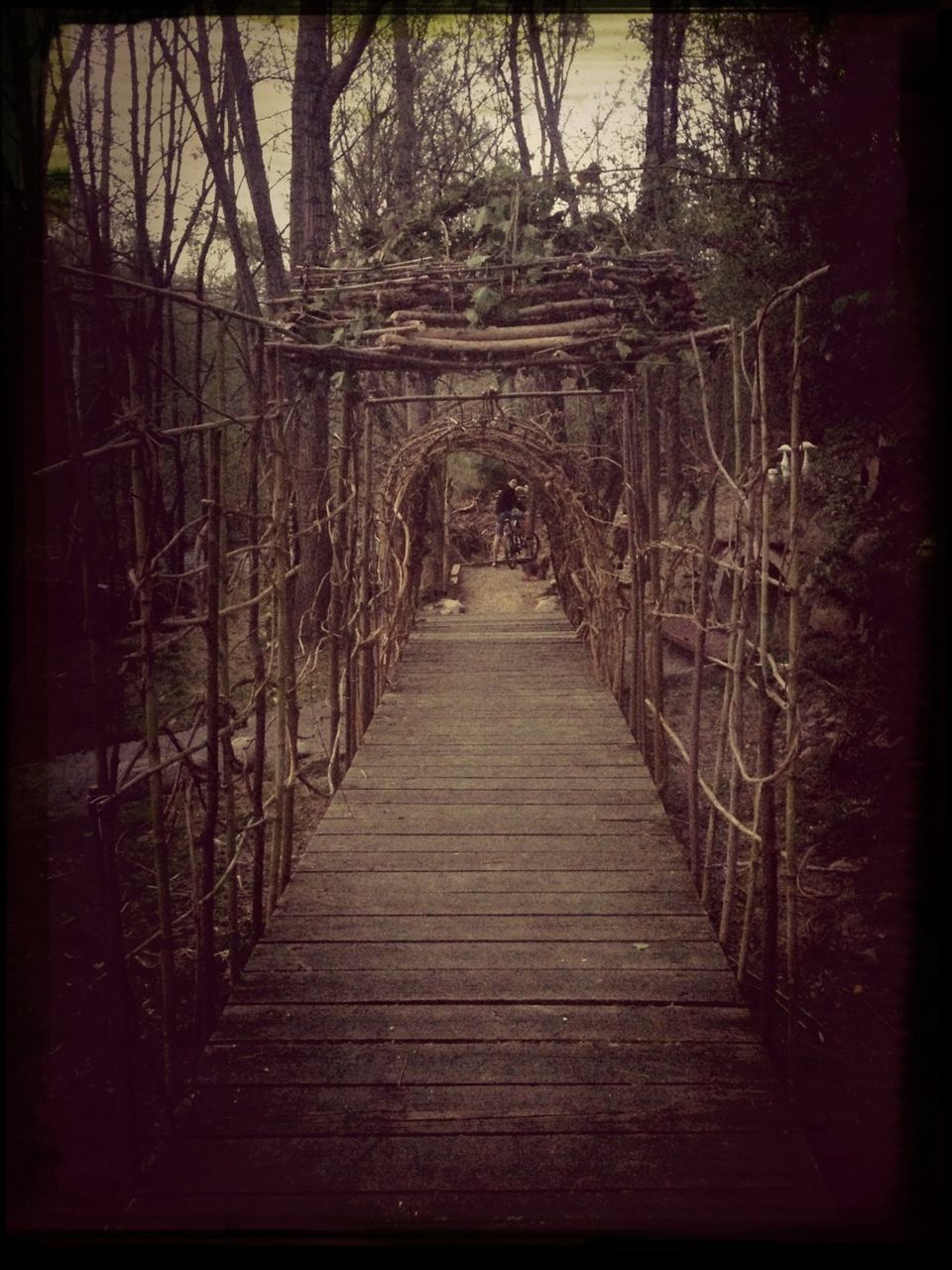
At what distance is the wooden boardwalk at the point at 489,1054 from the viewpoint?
1942mm

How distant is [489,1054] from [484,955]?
58 cm

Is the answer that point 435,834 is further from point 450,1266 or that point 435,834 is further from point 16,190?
point 16,190

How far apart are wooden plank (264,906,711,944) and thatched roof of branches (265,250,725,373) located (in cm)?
256

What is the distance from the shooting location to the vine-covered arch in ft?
23.8

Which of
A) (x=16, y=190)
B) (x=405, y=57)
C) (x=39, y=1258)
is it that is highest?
(x=405, y=57)

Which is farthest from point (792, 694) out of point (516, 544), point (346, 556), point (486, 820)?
point (516, 544)

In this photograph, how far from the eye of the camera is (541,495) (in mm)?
10547

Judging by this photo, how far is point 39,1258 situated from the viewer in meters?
1.51

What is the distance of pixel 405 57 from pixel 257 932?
11115 mm

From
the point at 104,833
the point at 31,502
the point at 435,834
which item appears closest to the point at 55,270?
the point at 31,502

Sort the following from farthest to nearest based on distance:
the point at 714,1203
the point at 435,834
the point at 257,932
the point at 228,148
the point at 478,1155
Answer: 1. the point at 228,148
2. the point at 435,834
3. the point at 257,932
4. the point at 478,1155
5. the point at 714,1203

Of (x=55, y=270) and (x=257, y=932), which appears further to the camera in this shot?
(x=257, y=932)

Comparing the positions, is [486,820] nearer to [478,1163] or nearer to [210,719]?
[210,719]

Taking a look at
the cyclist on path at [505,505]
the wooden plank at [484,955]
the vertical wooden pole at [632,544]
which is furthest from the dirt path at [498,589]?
the wooden plank at [484,955]
